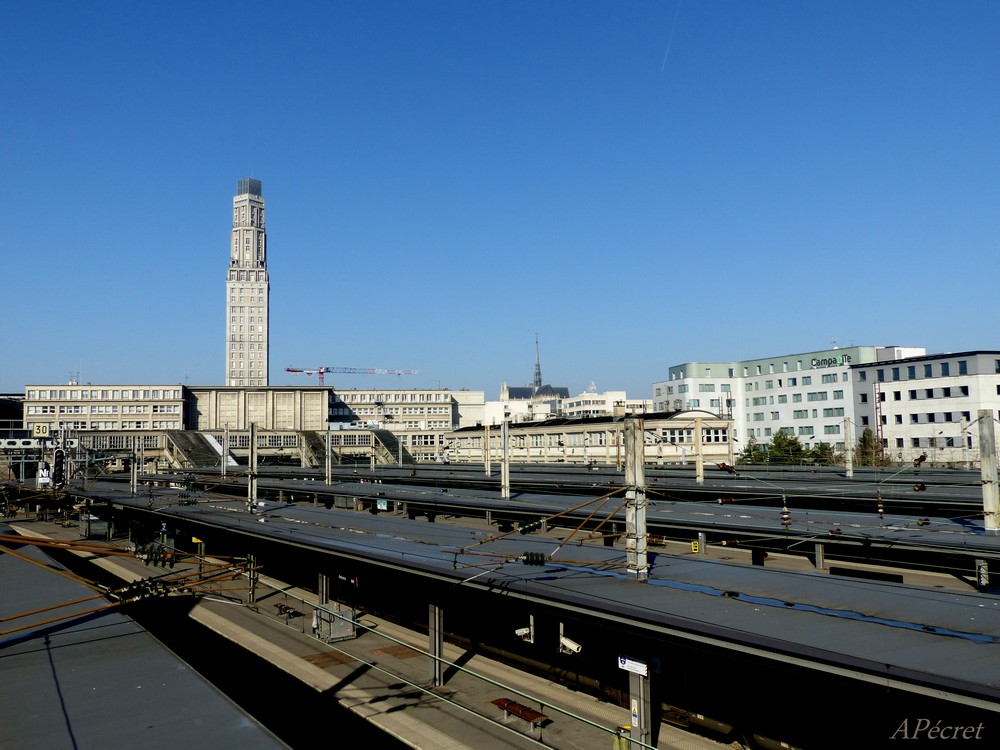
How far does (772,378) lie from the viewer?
102312mm

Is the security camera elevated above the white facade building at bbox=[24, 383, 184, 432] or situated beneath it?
situated beneath

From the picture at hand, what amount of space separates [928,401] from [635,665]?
78.8 m

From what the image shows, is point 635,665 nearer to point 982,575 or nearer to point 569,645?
point 569,645

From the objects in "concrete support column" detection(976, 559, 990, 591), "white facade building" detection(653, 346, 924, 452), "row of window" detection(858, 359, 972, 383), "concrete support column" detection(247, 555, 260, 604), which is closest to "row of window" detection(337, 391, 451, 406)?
"white facade building" detection(653, 346, 924, 452)

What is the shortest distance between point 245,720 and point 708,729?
36.4ft

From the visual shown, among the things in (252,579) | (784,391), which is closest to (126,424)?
(784,391)

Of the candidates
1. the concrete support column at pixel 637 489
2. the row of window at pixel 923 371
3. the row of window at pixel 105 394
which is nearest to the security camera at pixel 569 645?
the concrete support column at pixel 637 489

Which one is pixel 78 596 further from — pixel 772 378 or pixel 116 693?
pixel 772 378

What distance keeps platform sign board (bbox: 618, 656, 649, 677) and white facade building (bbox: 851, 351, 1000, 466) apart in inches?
2589

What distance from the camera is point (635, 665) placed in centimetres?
1470

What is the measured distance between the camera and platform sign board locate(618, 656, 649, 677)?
14.5 metres

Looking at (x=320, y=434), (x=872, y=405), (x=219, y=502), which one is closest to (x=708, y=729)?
(x=219, y=502)

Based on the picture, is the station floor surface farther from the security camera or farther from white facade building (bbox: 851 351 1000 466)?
white facade building (bbox: 851 351 1000 466)

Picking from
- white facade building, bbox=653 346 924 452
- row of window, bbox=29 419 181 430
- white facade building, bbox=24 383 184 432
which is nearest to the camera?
white facade building, bbox=653 346 924 452
